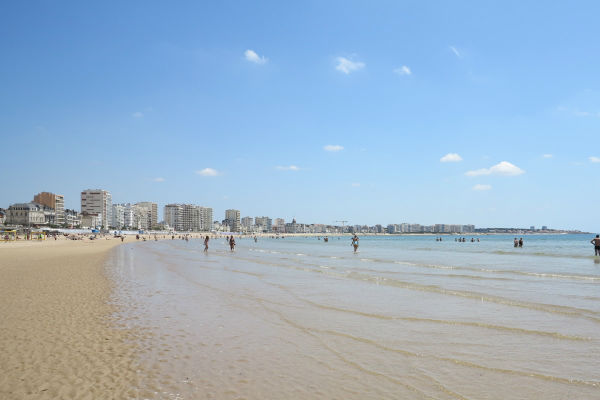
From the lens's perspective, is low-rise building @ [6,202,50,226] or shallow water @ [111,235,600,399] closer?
shallow water @ [111,235,600,399]

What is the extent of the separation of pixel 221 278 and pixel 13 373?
44.3 ft

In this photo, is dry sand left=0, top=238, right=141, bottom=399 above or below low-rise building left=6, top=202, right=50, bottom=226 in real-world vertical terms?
below

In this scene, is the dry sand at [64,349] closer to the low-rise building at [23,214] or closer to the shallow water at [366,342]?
the shallow water at [366,342]

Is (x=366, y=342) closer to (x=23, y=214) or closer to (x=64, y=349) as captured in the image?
(x=64, y=349)

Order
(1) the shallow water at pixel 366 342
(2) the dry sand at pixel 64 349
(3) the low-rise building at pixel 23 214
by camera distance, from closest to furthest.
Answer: (2) the dry sand at pixel 64 349 < (1) the shallow water at pixel 366 342 < (3) the low-rise building at pixel 23 214

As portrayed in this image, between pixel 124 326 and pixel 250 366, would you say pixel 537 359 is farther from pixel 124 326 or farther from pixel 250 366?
pixel 124 326

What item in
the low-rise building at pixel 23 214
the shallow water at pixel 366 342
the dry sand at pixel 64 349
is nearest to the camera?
the dry sand at pixel 64 349

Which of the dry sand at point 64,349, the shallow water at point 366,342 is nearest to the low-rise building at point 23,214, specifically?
the dry sand at point 64,349

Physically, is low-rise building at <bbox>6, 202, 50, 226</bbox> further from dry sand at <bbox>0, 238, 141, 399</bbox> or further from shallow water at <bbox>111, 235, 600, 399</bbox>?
shallow water at <bbox>111, 235, 600, 399</bbox>

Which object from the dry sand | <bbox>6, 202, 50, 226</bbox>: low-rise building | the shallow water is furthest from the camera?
<bbox>6, 202, 50, 226</bbox>: low-rise building

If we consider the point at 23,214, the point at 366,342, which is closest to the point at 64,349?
the point at 366,342

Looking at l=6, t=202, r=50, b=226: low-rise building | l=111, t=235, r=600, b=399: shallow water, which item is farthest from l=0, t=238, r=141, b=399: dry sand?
l=6, t=202, r=50, b=226: low-rise building

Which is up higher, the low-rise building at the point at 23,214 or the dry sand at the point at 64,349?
the low-rise building at the point at 23,214

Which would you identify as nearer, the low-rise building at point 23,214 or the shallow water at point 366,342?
the shallow water at point 366,342
